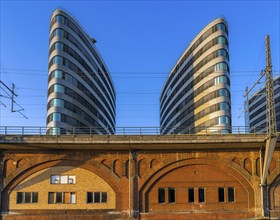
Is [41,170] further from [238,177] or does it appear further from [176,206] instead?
[238,177]

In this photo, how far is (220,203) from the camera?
36.5m

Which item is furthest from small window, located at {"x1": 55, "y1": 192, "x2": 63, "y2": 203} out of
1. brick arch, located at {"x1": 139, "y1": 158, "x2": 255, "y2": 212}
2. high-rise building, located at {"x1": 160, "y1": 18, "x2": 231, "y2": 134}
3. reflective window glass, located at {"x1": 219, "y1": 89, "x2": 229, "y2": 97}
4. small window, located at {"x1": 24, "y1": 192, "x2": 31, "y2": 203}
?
reflective window glass, located at {"x1": 219, "y1": 89, "x2": 229, "y2": 97}

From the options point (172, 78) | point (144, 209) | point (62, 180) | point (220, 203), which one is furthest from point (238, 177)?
point (172, 78)

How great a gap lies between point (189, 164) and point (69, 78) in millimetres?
42894

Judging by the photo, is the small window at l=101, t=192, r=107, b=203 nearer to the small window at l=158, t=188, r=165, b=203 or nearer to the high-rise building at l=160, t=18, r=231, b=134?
the small window at l=158, t=188, r=165, b=203

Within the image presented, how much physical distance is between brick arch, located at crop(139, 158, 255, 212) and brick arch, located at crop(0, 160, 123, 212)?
230 cm

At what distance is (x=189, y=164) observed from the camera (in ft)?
121

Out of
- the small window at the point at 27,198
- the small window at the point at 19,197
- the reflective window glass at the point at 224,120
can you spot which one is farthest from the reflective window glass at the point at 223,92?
the small window at the point at 19,197

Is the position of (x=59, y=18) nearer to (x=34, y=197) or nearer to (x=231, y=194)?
(x=34, y=197)

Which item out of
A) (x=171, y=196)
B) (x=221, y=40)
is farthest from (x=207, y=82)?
(x=171, y=196)

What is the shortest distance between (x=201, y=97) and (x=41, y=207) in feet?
161

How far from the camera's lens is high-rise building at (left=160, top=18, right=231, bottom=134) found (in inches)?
2899

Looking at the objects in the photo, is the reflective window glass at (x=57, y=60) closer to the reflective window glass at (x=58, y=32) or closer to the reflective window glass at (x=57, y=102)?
the reflective window glass at (x=58, y=32)

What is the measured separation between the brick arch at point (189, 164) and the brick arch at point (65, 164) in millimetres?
2303
